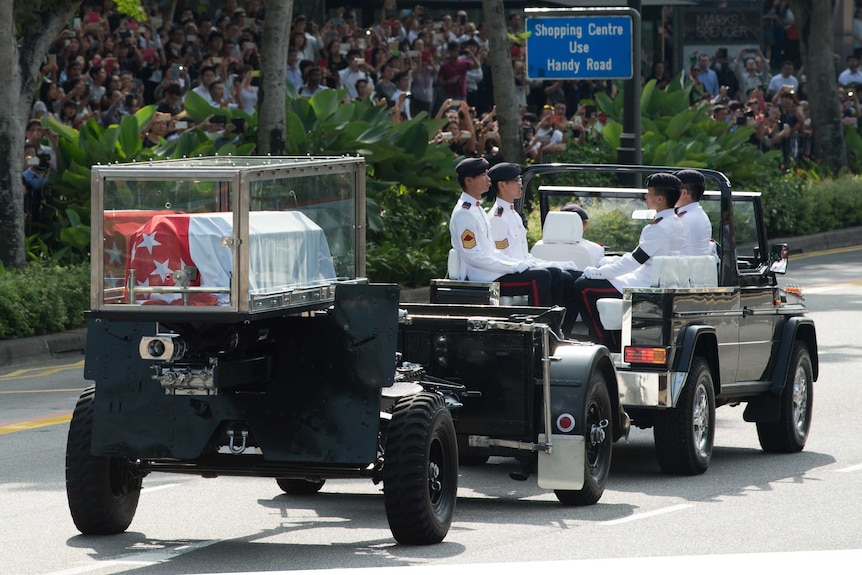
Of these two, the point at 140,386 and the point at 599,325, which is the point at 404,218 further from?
the point at 140,386

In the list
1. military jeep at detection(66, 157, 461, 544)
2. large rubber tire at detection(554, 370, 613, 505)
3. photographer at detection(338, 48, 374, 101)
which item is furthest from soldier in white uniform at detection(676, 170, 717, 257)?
photographer at detection(338, 48, 374, 101)

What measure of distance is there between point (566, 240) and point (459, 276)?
32.6 inches

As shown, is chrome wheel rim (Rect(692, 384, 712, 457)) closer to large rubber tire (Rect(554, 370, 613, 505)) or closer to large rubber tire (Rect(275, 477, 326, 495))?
large rubber tire (Rect(554, 370, 613, 505))

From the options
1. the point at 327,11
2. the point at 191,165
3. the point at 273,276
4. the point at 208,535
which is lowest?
the point at 208,535

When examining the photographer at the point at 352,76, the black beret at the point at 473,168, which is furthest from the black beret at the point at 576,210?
the photographer at the point at 352,76

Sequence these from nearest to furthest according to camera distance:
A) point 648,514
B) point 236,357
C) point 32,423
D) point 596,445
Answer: point 236,357
point 648,514
point 596,445
point 32,423

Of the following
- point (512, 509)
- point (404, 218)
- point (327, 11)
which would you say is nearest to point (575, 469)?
point (512, 509)

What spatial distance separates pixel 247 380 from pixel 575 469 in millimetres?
1986

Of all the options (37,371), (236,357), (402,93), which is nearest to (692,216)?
(236,357)

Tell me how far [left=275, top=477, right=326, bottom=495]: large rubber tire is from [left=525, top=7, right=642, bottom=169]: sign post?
33.3 ft

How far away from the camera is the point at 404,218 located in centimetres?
2166

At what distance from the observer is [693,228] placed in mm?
10961

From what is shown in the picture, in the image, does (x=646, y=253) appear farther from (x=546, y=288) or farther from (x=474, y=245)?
(x=474, y=245)

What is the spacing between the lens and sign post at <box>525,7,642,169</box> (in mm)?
19422
